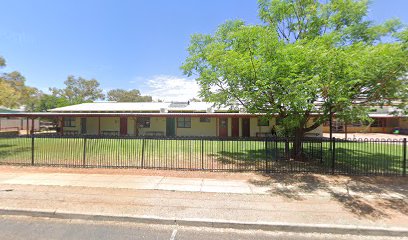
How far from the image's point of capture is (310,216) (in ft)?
17.4

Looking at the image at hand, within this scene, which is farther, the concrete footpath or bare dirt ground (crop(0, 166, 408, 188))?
bare dirt ground (crop(0, 166, 408, 188))

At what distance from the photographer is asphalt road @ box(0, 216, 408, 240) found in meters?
4.52

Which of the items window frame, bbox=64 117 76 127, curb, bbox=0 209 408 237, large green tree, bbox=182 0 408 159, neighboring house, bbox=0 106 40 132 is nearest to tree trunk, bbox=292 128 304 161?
large green tree, bbox=182 0 408 159

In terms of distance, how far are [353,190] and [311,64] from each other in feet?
13.8

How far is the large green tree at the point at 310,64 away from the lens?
7.25 m

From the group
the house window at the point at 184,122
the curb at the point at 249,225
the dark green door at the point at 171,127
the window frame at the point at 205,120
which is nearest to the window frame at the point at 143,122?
the dark green door at the point at 171,127

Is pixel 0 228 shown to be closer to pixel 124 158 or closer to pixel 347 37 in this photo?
pixel 124 158

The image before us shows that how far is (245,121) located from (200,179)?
57.8 ft

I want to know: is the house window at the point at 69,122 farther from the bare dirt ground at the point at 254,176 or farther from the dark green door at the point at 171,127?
the bare dirt ground at the point at 254,176

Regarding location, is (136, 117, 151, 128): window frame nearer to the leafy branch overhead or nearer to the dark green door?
the dark green door

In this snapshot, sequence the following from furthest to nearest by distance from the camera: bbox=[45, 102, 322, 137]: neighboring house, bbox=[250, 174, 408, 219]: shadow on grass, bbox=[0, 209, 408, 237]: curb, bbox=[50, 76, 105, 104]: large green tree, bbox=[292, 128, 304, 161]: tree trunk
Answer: bbox=[50, 76, 105, 104]: large green tree < bbox=[45, 102, 322, 137]: neighboring house < bbox=[292, 128, 304, 161]: tree trunk < bbox=[250, 174, 408, 219]: shadow on grass < bbox=[0, 209, 408, 237]: curb

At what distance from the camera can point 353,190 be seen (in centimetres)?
723

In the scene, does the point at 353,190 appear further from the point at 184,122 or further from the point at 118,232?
the point at 184,122

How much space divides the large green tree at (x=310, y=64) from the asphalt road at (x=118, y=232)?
4280 millimetres
